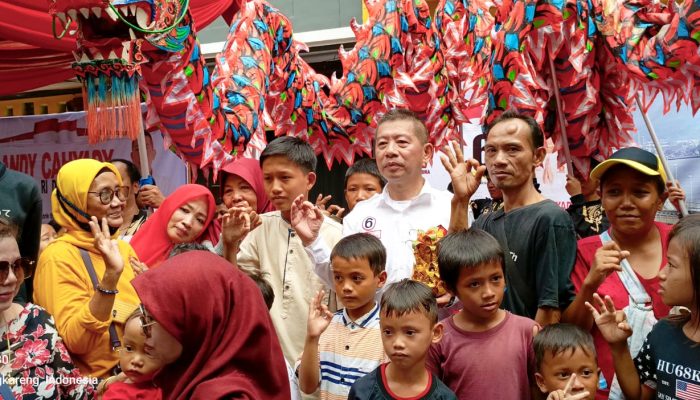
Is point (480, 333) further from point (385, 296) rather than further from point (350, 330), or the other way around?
point (350, 330)

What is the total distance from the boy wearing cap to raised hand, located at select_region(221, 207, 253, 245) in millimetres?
1196

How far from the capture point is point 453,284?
8.14 ft

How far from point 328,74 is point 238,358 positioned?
6118 millimetres

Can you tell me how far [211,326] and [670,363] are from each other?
1178mm

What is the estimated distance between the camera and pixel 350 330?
2.73 m

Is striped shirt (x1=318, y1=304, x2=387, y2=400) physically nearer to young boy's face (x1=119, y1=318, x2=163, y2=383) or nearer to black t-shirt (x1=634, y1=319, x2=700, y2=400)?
young boy's face (x1=119, y1=318, x2=163, y2=383)

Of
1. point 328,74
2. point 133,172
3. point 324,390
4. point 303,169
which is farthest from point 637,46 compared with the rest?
point 328,74

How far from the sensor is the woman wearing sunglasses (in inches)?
91.2

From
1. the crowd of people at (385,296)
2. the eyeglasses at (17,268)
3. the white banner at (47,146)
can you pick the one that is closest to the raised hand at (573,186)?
the crowd of people at (385,296)

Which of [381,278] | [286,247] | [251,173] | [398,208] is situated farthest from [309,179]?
[381,278]

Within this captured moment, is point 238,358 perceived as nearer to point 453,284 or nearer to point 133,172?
point 453,284

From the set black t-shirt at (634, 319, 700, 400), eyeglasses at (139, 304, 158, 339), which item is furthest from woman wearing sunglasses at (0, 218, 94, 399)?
black t-shirt at (634, 319, 700, 400)

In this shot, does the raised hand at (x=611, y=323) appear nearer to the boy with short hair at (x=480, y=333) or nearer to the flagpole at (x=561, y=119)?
the boy with short hair at (x=480, y=333)

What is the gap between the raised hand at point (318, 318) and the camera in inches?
100
